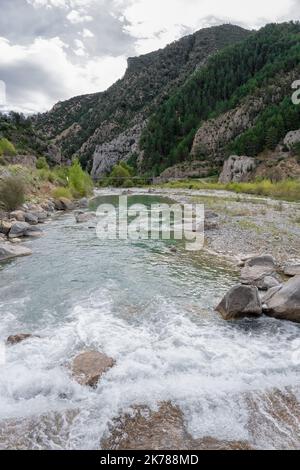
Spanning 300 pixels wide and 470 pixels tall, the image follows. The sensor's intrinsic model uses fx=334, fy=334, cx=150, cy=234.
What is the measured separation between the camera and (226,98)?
146 metres

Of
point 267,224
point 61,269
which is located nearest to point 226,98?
point 267,224

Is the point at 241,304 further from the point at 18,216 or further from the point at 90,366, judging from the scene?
the point at 18,216

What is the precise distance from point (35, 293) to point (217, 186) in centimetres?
6916

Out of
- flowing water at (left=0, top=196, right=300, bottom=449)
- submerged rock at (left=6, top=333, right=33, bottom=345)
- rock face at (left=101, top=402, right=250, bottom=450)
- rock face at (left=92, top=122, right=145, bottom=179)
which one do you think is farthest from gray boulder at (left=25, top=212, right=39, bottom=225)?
rock face at (left=92, top=122, right=145, bottom=179)

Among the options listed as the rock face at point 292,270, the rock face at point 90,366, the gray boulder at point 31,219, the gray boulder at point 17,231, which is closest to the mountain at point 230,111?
the gray boulder at point 31,219

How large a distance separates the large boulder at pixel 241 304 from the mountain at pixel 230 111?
9309 centimetres

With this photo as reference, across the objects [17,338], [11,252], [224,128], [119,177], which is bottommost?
[17,338]

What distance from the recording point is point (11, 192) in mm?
26906

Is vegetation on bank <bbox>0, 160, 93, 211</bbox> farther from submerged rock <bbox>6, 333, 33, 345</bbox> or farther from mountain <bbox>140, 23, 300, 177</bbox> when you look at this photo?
mountain <bbox>140, 23, 300, 177</bbox>

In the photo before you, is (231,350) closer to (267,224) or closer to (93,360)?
(93,360)

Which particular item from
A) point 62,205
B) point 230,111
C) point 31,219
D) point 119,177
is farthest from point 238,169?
point 31,219

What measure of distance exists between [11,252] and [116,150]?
16751cm

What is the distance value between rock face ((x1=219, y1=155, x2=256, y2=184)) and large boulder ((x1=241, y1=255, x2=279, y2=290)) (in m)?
74.6

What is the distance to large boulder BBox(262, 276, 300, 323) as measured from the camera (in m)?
9.34
